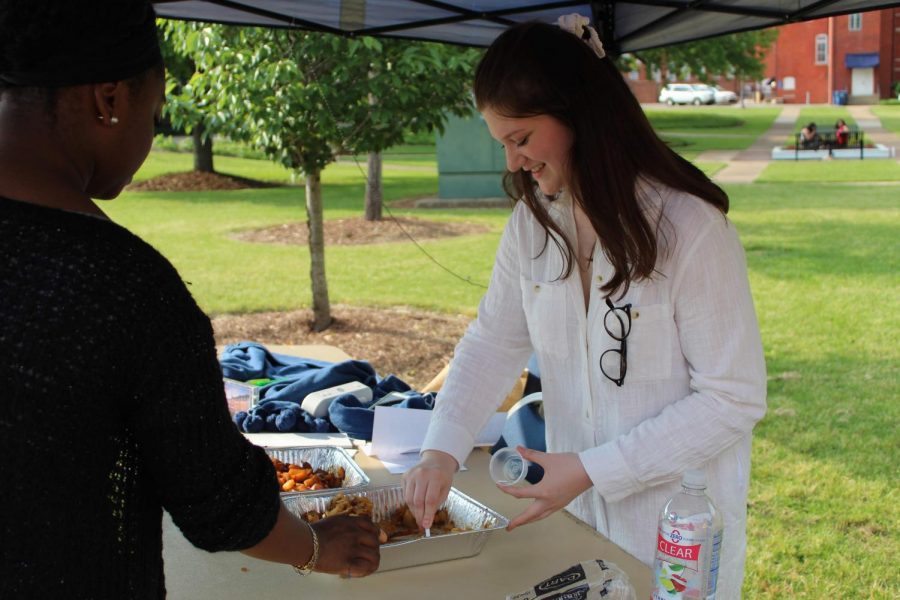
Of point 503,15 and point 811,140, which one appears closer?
point 503,15

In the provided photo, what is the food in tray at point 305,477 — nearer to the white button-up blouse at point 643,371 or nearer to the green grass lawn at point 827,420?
the white button-up blouse at point 643,371

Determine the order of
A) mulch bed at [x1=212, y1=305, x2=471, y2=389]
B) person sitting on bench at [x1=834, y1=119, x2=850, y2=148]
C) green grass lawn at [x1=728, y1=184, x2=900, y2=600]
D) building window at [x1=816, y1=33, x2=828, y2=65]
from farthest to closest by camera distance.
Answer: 1. building window at [x1=816, y1=33, x2=828, y2=65]
2. person sitting on bench at [x1=834, y1=119, x2=850, y2=148]
3. mulch bed at [x1=212, y1=305, x2=471, y2=389]
4. green grass lawn at [x1=728, y1=184, x2=900, y2=600]

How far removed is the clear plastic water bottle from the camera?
166 centimetres

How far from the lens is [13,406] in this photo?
45.1 inches

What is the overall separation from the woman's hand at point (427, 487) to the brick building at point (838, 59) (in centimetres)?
5251

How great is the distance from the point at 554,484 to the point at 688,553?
0.40 meters

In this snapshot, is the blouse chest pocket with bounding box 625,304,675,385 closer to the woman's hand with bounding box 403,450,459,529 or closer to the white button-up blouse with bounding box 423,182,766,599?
the white button-up blouse with bounding box 423,182,766,599

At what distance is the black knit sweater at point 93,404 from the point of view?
1.15 m

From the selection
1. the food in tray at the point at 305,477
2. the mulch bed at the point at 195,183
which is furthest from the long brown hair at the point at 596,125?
the mulch bed at the point at 195,183

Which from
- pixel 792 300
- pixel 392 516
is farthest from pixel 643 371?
pixel 792 300

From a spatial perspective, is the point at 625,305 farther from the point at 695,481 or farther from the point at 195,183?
the point at 195,183

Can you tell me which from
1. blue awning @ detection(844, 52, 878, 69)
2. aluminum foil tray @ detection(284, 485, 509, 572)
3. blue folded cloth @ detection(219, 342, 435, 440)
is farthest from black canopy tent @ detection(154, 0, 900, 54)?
blue awning @ detection(844, 52, 878, 69)

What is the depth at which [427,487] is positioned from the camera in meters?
Result: 2.11

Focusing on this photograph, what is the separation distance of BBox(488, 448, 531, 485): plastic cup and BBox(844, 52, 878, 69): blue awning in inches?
2197
